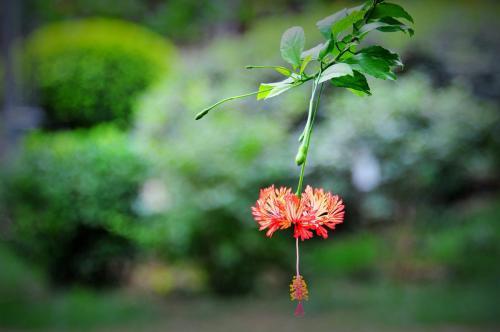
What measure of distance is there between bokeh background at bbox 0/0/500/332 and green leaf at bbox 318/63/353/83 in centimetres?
325

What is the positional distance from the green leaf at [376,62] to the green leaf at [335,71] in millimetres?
28

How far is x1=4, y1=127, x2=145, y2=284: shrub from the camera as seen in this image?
4.32 m

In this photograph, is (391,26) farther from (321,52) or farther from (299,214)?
(299,214)

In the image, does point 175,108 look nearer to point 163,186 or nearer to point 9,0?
point 163,186

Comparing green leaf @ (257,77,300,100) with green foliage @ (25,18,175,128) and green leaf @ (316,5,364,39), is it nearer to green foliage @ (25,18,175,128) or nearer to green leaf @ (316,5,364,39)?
green leaf @ (316,5,364,39)

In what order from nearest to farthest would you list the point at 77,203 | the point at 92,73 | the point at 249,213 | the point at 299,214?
the point at 299,214
the point at 249,213
the point at 77,203
the point at 92,73

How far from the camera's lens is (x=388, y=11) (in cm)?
73

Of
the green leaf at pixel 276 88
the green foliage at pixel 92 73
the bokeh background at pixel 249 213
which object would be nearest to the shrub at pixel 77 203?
the bokeh background at pixel 249 213

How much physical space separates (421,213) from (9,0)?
176 inches

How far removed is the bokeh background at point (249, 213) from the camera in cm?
405

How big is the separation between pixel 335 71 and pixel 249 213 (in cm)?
339

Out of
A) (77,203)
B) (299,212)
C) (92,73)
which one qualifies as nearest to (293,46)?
(299,212)

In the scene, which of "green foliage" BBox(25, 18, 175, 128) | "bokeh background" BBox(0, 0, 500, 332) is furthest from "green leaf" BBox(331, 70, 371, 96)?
"green foliage" BBox(25, 18, 175, 128)

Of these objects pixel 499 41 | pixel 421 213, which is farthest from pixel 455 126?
pixel 499 41
